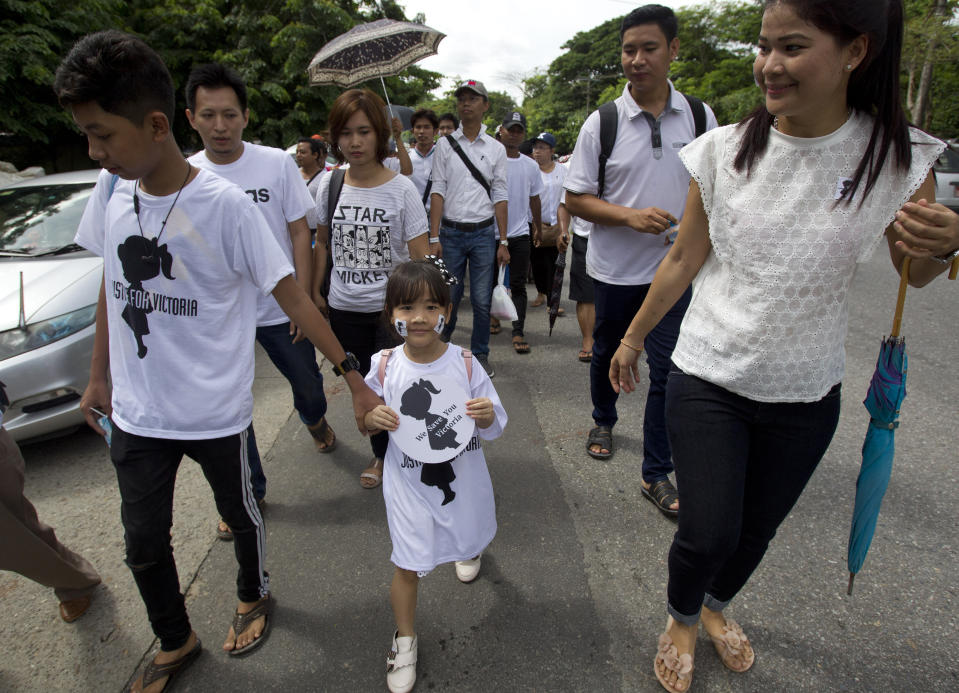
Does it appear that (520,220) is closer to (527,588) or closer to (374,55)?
(374,55)

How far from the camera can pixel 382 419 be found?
6.25 feet

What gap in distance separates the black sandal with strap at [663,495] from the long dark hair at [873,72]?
5.72 feet

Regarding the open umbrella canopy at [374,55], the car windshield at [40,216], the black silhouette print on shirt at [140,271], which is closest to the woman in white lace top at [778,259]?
the black silhouette print on shirt at [140,271]

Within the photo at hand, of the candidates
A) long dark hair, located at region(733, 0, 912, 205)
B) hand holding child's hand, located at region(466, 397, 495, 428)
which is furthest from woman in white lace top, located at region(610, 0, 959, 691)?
hand holding child's hand, located at region(466, 397, 495, 428)

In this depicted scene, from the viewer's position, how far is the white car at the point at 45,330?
10.7 feet

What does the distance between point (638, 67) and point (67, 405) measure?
3669mm

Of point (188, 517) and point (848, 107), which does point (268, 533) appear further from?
point (848, 107)

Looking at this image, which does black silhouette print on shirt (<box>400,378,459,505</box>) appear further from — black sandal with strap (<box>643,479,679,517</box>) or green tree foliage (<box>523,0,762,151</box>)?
green tree foliage (<box>523,0,762,151</box>)

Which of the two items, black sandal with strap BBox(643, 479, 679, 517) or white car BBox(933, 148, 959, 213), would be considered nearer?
black sandal with strap BBox(643, 479, 679, 517)

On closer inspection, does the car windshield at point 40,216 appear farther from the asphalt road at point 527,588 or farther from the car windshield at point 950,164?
the car windshield at point 950,164

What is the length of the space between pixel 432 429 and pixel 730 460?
3.06 ft

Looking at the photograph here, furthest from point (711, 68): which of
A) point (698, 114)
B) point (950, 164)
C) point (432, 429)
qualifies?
point (432, 429)

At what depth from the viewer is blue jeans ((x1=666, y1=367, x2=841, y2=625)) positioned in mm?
1712

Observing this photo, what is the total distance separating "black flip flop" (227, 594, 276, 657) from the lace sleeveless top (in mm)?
1822
